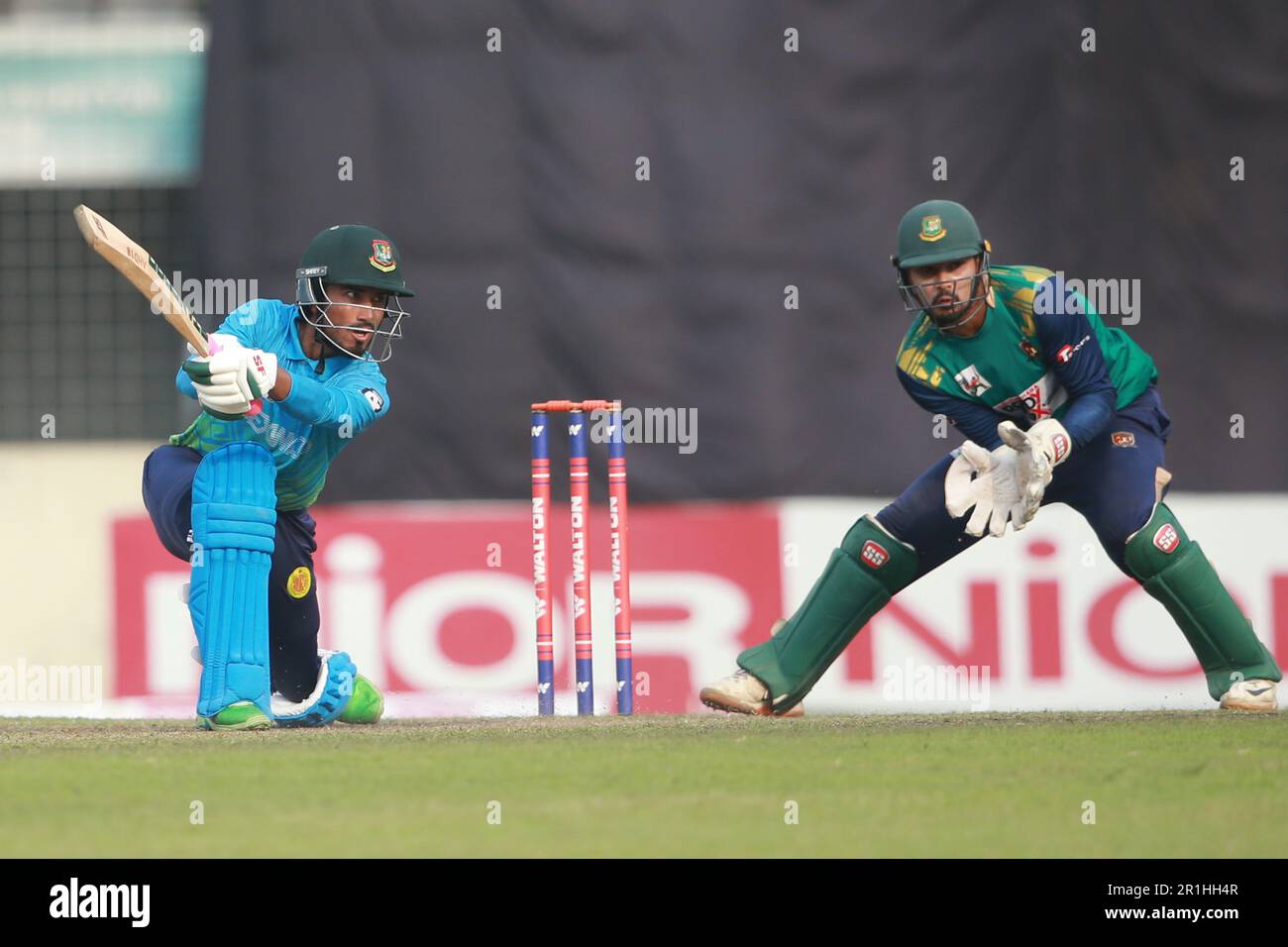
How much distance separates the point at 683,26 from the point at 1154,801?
403cm

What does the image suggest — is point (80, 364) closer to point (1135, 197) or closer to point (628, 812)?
point (1135, 197)

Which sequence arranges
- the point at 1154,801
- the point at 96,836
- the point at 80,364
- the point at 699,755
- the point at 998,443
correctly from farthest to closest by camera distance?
the point at 80,364 → the point at 998,443 → the point at 699,755 → the point at 1154,801 → the point at 96,836

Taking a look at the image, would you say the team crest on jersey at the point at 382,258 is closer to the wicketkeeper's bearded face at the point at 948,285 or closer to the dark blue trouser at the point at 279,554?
the dark blue trouser at the point at 279,554

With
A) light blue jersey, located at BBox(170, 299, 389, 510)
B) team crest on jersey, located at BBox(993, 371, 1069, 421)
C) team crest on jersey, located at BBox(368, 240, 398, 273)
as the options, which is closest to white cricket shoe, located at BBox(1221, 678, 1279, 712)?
team crest on jersey, located at BBox(993, 371, 1069, 421)

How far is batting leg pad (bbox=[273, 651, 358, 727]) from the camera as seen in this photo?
5.73 meters

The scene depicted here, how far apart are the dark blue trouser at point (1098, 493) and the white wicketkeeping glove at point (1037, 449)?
0.63ft

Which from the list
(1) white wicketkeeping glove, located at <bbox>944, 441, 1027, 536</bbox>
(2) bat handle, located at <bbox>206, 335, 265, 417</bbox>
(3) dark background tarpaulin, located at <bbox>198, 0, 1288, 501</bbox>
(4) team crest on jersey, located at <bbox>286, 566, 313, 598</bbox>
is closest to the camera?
(2) bat handle, located at <bbox>206, 335, 265, 417</bbox>

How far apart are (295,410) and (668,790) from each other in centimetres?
162

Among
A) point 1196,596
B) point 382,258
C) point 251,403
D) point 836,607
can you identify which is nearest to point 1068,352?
point 1196,596

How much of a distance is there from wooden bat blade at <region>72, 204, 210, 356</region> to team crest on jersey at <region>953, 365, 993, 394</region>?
1.90m

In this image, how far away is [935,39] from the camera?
7.13 metres

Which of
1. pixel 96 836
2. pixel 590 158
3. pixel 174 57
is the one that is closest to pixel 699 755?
pixel 96 836

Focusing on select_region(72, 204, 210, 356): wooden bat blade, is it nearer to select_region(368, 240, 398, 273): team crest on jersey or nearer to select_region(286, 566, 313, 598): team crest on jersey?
select_region(368, 240, 398, 273): team crest on jersey

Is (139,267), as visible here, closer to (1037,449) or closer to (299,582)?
(299,582)
